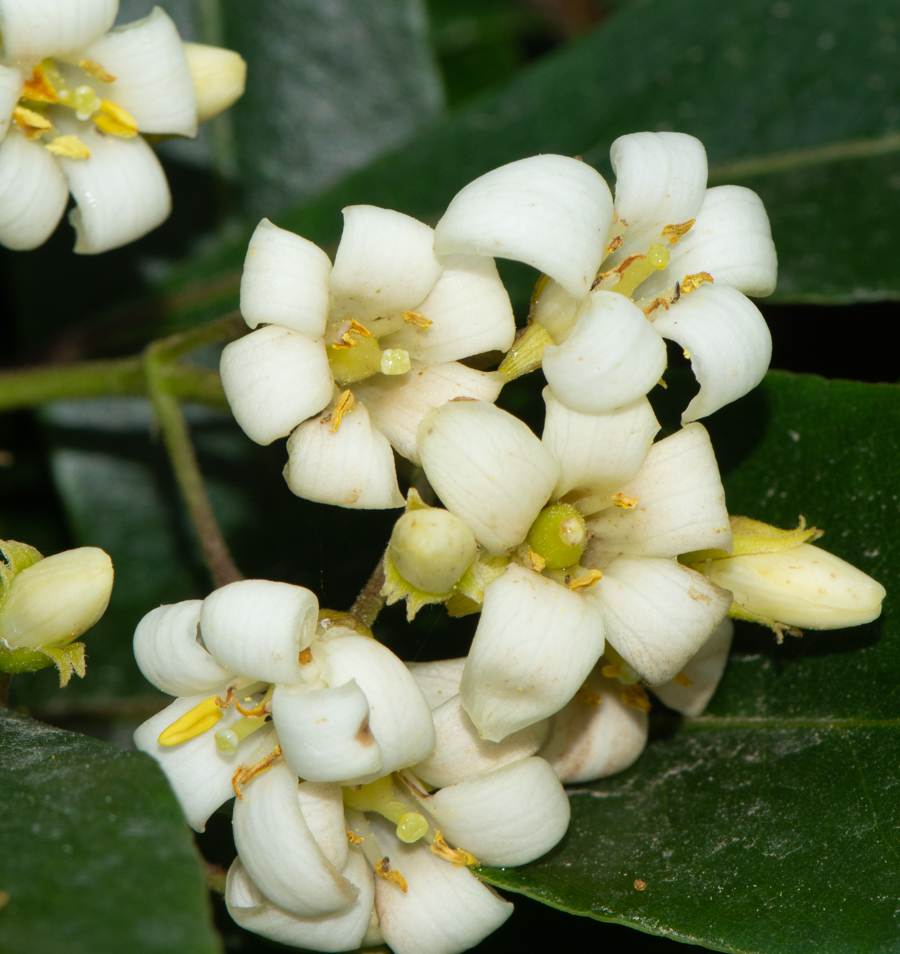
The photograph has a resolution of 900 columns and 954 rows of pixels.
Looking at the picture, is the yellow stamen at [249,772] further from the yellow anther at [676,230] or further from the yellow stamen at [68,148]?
the yellow stamen at [68,148]

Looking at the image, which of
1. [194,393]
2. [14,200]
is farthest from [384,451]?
[14,200]

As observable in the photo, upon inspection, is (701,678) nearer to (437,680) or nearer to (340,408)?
(437,680)

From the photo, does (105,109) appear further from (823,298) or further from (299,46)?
(823,298)

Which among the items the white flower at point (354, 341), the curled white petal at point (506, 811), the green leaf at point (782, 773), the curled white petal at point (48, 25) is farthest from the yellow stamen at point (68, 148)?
the curled white petal at point (506, 811)

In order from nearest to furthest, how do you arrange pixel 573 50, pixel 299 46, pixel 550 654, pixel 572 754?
pixel 550 654 < pixel 572 754 < pixel 573 50 < pixel 299 46

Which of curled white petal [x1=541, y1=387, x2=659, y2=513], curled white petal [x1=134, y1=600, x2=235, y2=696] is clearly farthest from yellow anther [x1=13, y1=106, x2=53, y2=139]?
curled white petal [x1=541, y1=387, x2=659, y2=513]

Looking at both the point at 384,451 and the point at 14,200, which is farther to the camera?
the point at 14,200
